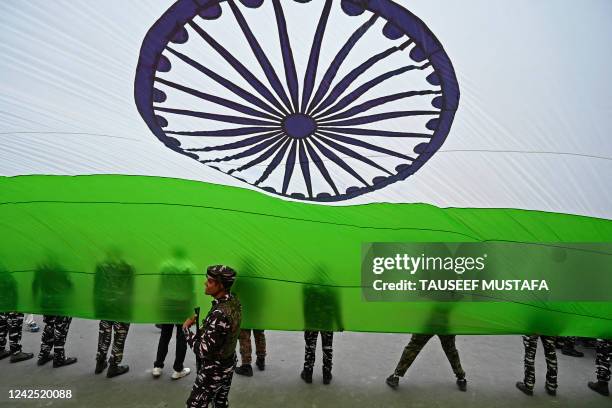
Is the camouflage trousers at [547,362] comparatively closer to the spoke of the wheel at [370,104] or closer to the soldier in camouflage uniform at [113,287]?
the spoke of the wheel at [370,104]

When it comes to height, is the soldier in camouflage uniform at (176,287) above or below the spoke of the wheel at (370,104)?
below

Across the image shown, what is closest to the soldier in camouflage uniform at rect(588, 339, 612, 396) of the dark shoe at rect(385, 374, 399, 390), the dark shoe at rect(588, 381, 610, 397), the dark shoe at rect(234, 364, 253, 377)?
the dark shoe at rect(588, 381, 610, 397)

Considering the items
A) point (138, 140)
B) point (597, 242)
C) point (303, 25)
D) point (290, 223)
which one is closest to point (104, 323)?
point (138, 140)

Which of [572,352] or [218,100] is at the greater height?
[218,100]

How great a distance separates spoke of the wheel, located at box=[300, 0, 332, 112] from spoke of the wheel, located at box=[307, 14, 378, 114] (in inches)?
2.1

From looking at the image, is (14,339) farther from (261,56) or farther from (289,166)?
(261,56)

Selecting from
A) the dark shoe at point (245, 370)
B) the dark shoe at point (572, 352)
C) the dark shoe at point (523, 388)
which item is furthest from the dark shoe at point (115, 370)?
the dark shoe at point (572, 352)

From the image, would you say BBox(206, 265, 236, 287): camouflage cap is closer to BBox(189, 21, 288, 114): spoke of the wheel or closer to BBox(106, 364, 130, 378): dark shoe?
BBox(189, 21, 288, 114): spoke of the wheel

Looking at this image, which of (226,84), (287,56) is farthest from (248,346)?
(287,56)

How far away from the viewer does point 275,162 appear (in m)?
2.89

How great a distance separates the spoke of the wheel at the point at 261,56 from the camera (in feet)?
8.40

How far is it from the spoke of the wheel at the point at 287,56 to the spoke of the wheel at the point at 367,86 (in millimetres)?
278

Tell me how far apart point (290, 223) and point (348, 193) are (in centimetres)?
47

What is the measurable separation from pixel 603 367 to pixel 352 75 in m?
3.56
